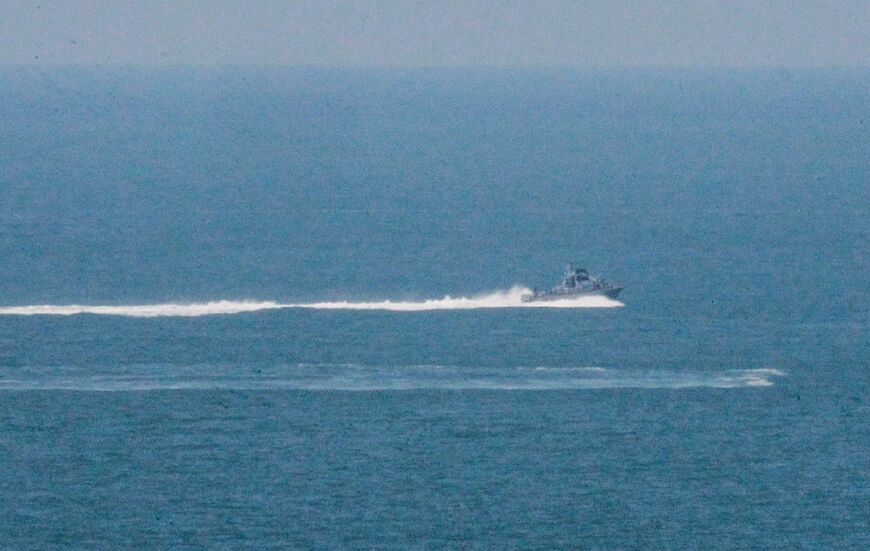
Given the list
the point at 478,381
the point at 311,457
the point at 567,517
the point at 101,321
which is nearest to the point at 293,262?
the point at 101,321

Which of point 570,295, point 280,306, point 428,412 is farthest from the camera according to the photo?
point 570,295

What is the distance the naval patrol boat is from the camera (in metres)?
169

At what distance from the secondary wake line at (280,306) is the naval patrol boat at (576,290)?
34 cm

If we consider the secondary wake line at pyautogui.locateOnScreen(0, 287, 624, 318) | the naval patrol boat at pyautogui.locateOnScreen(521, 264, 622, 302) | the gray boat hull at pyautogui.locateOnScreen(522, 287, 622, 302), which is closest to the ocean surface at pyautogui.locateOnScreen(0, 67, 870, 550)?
the secondary wake line at pyautogui.locateOnScreen(0, 287, 624, 318)

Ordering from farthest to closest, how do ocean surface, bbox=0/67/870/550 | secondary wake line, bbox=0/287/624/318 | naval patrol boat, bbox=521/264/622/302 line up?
naval patrol boat, bbox=521/264/622/302 < secondary wake line, bbox=0/287/624/318 < ocean surface, bbox=0/67/870/550

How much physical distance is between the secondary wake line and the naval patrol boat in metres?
0.34

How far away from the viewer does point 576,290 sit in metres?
169

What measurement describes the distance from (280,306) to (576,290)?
20245 mm

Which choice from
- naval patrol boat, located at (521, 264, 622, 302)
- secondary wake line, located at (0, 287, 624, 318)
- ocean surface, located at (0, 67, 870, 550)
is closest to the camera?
ocean surface, located at (0, 67, 870, 550)

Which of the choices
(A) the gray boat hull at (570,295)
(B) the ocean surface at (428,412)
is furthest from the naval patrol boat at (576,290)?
(B) the ocean surface at (428,412)

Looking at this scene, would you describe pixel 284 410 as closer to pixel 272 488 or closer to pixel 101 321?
pixel 272 488

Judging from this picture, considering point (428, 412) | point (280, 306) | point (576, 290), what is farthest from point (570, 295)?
point (428, 412)

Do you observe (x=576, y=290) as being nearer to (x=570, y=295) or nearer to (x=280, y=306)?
(x=570, y=295)

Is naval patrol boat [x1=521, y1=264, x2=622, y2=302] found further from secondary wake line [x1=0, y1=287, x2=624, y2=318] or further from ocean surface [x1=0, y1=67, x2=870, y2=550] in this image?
ocean surface [x1=0, y1=67, x2=870, y2=550]
